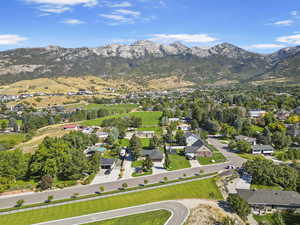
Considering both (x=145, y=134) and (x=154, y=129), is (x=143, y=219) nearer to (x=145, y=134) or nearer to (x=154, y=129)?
(x=145, y=134)

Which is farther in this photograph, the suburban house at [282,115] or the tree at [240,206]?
the suburban house at [282,115]

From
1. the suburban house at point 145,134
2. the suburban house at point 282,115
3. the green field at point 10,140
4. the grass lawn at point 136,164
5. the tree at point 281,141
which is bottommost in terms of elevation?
the green field at point 10,140

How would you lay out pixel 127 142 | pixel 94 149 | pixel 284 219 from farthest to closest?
1. pixel 127 142
2. pixel 94 149
3. pixel 284 219

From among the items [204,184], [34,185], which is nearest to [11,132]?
[34,185]

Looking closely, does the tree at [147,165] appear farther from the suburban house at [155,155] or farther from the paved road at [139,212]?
the paved road at [139,212]

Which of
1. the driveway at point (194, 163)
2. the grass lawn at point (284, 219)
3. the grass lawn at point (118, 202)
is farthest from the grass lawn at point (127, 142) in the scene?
the grass lawn at point (284, 219)

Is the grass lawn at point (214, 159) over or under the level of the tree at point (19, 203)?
over

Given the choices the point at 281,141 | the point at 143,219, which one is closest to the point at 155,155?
the point at 143,219
